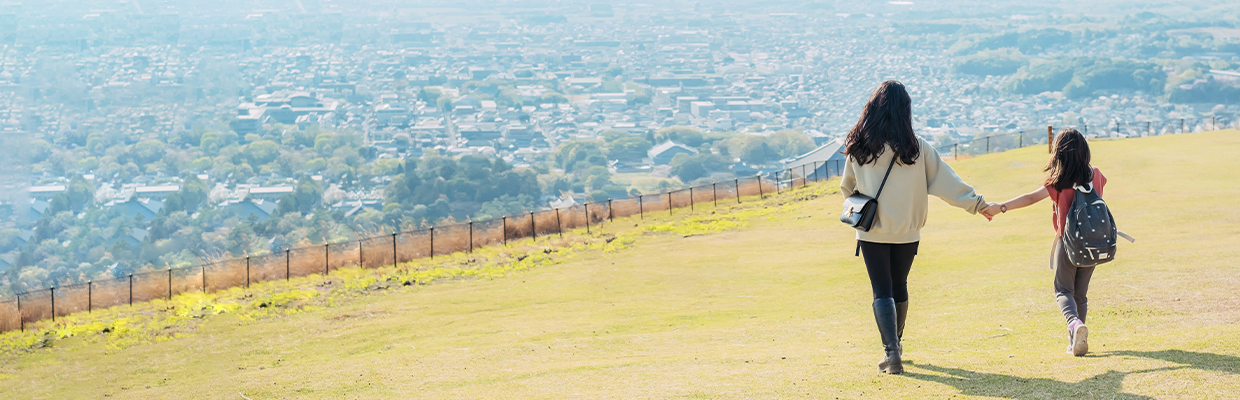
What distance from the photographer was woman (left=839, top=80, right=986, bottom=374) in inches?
192

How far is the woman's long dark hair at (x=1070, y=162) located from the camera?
516 centimetres

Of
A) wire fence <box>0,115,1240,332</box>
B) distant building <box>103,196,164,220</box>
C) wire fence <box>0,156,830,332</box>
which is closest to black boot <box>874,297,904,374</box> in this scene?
wire fence <box>0,115,1240,332</box>

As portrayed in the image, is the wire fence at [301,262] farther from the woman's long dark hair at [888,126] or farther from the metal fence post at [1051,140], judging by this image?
the woman's long dark hair at [888,126]

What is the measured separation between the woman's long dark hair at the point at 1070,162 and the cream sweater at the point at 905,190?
1.78 feet

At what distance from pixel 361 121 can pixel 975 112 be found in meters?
78.0

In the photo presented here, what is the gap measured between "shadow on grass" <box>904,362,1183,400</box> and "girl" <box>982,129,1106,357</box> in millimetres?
622

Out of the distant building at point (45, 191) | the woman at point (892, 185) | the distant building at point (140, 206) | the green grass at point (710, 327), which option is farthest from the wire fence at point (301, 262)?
the distant building at point (45, 191)

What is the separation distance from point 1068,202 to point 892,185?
1.22m

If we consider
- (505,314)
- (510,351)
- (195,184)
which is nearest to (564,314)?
(505,314)

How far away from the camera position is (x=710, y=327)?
31.1ft

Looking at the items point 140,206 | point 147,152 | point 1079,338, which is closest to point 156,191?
point 140,206

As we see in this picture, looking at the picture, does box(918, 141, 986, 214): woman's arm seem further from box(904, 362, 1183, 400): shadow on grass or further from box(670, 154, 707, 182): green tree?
box(670, 154, 707, 182): green tree

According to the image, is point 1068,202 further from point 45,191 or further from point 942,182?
point 45,191

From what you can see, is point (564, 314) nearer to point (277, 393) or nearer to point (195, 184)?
point (277, 393)
